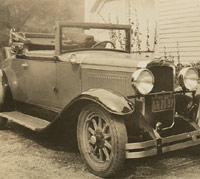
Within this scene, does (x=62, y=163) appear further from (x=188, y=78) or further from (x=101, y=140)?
(x=188, y=78)

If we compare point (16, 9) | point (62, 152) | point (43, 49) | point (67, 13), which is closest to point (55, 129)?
point (62, 152)

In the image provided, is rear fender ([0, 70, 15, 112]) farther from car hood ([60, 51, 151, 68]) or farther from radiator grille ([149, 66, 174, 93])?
radiator grille ([149, 66, 174, 93])

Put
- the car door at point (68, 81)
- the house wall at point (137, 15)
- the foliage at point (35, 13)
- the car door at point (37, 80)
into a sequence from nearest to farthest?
1. the car door at point (68, 81)
2. the car door at point (37, 80)
3. the house wall at point (137, 15)
4. the foliage at point (35, 13)

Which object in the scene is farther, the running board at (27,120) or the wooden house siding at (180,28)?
the wooden house siding at (180,28)

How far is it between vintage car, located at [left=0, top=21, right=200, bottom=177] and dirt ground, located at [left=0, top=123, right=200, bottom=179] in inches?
7.9

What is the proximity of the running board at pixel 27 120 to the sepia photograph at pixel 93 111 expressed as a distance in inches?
0.6

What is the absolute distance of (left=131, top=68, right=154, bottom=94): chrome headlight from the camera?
351cm

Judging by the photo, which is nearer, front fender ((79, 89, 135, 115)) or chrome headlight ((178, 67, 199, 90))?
front fender ((79, 89, 135, 115))

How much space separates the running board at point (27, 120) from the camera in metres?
4.45

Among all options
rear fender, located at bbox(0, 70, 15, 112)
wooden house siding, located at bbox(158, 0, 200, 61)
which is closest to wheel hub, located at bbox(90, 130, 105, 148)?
rear fender, located at bbox(0, 70, 15, 112)

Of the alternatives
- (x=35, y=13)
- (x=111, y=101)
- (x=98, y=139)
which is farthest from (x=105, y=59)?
(x=35, y=13)

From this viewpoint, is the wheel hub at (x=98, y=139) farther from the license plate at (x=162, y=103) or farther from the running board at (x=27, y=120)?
the running board at (x=27, y=120)

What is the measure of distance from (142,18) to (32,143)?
664 cm

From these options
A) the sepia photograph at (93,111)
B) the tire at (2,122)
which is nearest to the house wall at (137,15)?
the sepia photograph at (93,111)
